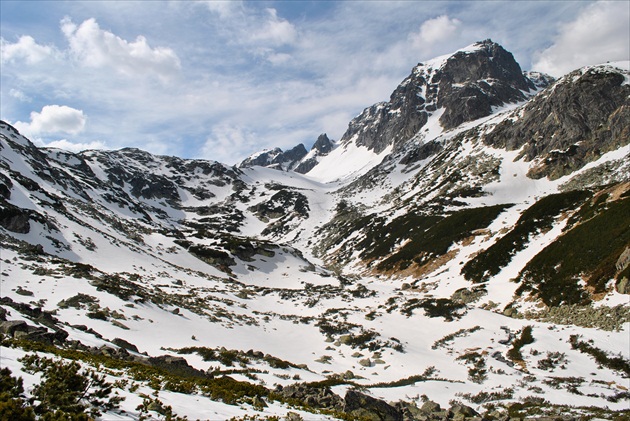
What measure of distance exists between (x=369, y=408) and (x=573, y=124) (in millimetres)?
125024

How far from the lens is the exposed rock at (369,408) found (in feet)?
51.6

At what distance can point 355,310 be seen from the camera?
4738 centimetres

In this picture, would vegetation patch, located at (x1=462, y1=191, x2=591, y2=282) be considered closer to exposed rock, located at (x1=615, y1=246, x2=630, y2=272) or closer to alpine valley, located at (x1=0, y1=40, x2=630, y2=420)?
alpine valley, located at (x1=0, y1=40, x2=630, y2=420)

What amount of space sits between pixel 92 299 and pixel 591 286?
46564 millimetres

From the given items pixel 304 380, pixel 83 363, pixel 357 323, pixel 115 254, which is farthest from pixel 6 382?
pixel 115 254

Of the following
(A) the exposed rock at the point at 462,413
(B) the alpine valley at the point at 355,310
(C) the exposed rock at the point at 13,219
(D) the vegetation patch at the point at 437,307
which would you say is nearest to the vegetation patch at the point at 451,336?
(B) the alpine valley at the point at 355,310

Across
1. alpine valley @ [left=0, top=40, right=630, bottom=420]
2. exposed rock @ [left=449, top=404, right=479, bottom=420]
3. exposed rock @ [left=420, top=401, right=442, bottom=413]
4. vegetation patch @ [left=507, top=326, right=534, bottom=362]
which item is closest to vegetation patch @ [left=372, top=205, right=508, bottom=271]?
alpine valley @ [left=0, top=40, right=630, bottom=420]

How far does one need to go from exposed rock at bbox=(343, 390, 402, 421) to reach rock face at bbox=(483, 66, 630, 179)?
104 meters

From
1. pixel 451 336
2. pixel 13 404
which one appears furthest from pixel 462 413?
pixel 451 336

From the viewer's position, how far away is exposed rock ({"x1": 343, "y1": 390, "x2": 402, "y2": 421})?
620 inches

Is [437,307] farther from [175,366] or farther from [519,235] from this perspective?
[175,366]

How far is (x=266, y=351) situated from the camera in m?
31.1

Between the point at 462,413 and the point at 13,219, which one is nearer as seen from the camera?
the point at 462,413

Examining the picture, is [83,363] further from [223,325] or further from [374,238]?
[374,238]
